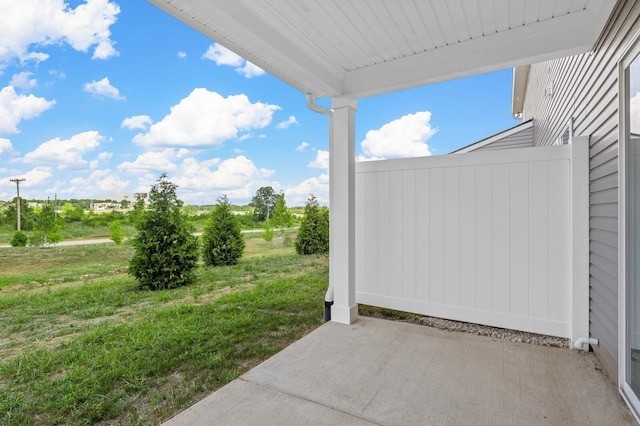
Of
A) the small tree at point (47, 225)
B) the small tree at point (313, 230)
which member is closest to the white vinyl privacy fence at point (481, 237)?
the small tree at point (313, 230)

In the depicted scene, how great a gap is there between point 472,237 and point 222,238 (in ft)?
10.3

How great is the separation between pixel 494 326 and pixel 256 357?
6.94 feet

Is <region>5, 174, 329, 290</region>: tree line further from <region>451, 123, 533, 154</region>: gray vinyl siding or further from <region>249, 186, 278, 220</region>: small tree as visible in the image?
<region>451, 123, 533, 154</region>: gray vinyl siding

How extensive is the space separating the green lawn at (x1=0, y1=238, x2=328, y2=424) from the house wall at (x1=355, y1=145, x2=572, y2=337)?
44.2 inches

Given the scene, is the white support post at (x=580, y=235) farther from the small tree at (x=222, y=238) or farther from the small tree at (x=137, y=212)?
the small tree at (x=137, y=212)

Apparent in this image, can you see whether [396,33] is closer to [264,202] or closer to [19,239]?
[264,202]

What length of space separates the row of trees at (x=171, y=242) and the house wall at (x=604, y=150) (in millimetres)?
3850

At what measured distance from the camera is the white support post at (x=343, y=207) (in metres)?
3.27

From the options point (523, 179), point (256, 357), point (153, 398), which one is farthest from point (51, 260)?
point (523, 179)

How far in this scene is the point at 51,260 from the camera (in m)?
2.86

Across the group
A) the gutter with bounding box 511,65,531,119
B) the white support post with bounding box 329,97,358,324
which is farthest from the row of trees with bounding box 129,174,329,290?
the gutter with bounding box 511,65,531,119

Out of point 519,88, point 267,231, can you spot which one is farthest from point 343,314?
point 519,88

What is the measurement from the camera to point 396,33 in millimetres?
2475

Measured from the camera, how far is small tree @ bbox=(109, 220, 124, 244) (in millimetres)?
3348
